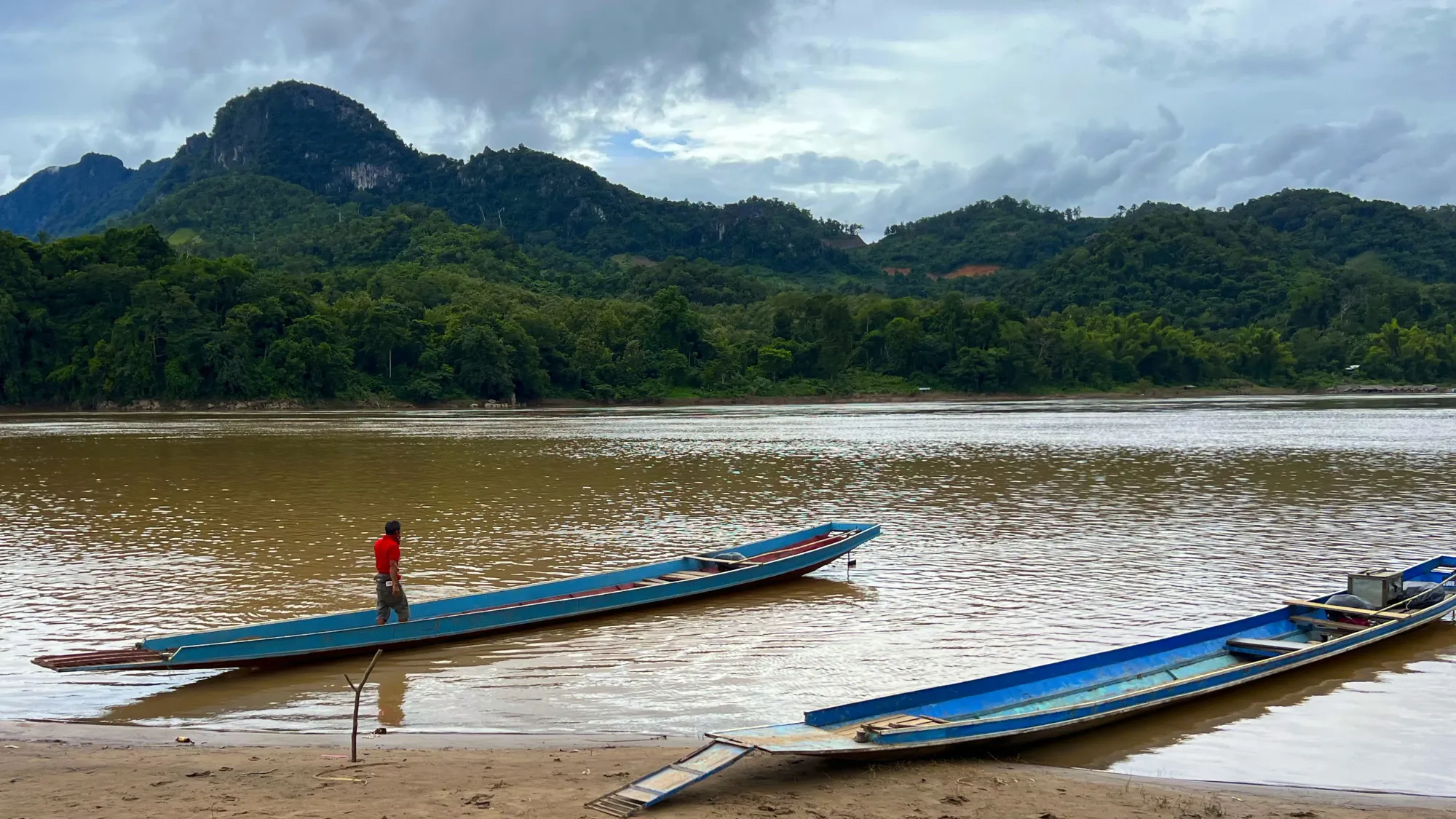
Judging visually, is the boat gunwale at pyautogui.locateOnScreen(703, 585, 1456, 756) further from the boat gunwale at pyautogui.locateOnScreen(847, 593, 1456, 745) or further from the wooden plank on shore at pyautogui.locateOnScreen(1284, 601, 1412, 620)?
the wooden plank on shore at pyautogui.locateOnScreen(1284, 601, 1412, 620)

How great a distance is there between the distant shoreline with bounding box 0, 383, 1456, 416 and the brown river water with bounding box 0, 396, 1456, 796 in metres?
48.2

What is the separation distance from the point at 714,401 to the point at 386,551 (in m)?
99.6

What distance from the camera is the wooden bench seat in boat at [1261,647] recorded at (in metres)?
10.6

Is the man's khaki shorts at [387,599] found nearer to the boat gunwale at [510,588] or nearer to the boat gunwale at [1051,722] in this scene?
the boat gunwale at [510,588]

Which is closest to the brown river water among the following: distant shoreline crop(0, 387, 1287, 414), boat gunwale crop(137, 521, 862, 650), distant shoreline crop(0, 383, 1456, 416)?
boat gunwale crop(137, 521, 862, 650)

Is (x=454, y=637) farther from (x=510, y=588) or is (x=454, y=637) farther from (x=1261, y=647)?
(x=1261, y=647)

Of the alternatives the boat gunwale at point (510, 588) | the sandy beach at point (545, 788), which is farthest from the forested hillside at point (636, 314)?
the sandy beach at point (545, 788)

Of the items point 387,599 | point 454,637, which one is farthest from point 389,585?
point 454,637

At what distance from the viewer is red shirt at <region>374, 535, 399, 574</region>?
11.4 metres

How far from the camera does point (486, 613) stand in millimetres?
12430

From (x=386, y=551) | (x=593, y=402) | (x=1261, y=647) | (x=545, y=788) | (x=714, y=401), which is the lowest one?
(x=545, y=788)

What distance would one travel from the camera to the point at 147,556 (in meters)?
18.3

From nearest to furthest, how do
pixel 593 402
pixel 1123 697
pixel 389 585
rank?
pixel 1123 697, pixel 389 585, pixel 593 402

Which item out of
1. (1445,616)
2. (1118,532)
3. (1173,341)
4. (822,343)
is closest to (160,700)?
(1445,616)
